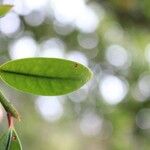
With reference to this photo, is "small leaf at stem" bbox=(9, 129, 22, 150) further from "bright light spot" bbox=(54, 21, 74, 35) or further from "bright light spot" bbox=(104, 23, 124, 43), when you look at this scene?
"bright light spot" bbox=(54, 21, 74, 35)

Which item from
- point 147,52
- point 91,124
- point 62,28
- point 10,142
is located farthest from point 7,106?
point 91,124

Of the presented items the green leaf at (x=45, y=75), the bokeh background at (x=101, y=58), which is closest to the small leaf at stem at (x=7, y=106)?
the green leaf at (x=45, y=75)

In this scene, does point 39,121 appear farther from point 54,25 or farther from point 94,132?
point 54,25

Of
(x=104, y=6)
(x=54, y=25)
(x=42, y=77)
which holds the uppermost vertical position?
(x=42, y=77)

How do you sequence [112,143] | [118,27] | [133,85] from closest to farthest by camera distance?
[118,27]
[133,85]
[112,143]

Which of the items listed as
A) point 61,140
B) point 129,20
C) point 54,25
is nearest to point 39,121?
point 61,140

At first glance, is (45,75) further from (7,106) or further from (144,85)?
(144,85)
